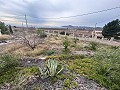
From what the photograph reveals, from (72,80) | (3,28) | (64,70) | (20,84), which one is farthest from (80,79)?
(3,28)

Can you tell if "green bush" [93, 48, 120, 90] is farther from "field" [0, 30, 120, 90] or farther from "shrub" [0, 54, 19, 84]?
"shrub" [0, 54, 19, 84]

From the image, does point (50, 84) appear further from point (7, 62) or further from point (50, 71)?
point (7, 62)

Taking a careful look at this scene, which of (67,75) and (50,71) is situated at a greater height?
(50,71)

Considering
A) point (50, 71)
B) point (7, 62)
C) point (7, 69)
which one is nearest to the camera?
point (50, 71)

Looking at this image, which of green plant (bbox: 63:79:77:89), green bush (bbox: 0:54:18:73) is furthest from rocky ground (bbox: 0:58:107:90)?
green bush (bbox: 0:54:18:73)

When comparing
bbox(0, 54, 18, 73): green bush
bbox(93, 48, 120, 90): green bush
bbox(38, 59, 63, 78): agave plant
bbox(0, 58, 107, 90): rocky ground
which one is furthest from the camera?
bbox(0, 54, 18, 73): green bush

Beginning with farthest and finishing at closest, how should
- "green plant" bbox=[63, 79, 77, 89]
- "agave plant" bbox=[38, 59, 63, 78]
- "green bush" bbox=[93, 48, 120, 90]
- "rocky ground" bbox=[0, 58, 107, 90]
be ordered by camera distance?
1. "green bush" bbox=[93, 48, 120, 90]
2. "agave plant" bbox=[38, 59, 63, 78]
3. "green plant" bbox=[63, 79, 77, 89]
4. "rocky ground" bbox=[0, 58, 107, 90]

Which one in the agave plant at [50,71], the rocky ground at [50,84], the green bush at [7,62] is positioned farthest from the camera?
the green bush at [7,62]

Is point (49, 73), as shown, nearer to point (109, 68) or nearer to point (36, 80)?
point (36, 80)

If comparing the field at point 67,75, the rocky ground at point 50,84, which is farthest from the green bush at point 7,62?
the rocky ground at point 50,84

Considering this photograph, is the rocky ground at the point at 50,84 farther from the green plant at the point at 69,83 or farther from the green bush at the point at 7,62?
the green bush at the point at 7,62

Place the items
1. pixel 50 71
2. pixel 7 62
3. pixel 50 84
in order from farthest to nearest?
pixel 7 62, pixel 50 71, pixel 50 84

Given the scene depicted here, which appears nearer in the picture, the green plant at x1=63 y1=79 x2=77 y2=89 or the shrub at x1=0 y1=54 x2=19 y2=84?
the green plant at x1=63 y1=79 x2=77 y2=89

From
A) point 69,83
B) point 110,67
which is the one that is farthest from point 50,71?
point 110,67
